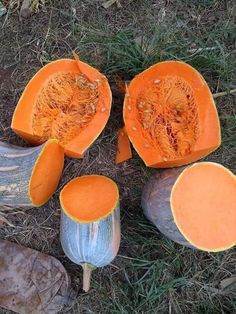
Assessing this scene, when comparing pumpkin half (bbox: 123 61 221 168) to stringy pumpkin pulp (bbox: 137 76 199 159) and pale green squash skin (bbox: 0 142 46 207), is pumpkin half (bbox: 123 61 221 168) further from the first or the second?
pale green squash skin (bbox: 0 142 46 207)

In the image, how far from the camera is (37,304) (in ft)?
5.59

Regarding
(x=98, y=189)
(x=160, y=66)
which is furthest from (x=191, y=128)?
(x=98, y=189)

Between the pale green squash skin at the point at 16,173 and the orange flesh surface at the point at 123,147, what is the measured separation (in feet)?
1.05

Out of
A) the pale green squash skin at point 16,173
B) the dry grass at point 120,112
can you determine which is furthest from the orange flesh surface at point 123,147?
the pale green squash skin at point 16,173

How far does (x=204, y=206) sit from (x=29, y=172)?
516mm

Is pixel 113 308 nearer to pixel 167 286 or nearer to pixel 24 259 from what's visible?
pixel 167 286

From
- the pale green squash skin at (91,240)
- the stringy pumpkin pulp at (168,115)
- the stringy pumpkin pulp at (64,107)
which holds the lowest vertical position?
the pale green squash skin at (91,240)

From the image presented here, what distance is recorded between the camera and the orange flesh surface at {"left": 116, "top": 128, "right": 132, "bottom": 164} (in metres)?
1.71

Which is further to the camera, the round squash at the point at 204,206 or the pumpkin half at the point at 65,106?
the pumpkin half at the point at 65,106

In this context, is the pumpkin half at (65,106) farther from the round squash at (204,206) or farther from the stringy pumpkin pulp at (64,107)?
the round squash at (204,206)

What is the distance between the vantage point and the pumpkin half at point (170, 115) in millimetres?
1521

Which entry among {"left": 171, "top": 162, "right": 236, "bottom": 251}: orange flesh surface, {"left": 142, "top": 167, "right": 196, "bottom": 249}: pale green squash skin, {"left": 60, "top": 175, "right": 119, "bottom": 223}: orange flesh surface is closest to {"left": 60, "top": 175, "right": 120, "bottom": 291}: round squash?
{"left": 60, "top": 175, "right": 119, "bottom": 223}: orange flesh surface

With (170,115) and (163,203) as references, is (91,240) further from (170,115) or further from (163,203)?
(170,115)

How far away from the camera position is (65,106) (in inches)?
63.3
